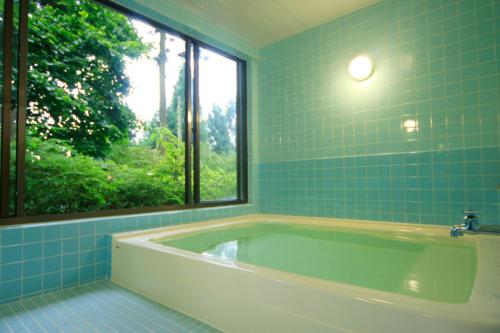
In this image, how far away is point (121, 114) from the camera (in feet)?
8.66

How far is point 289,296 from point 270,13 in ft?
8.10

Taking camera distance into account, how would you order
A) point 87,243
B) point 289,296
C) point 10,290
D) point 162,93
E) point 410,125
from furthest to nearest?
point 162,93 < point 410,125 < point 87,243 < point 10,290 < point 289,296

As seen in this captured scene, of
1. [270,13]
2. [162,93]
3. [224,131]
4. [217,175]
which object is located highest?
[270,13]

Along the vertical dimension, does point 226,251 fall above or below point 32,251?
below

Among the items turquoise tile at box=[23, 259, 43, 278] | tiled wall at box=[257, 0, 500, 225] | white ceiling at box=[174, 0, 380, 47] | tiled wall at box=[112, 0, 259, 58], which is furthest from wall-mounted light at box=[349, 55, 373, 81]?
turquoise tile at box=[23, 259, 43, 278]

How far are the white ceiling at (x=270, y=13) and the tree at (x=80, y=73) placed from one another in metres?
0.79

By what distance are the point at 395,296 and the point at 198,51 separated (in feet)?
8.61

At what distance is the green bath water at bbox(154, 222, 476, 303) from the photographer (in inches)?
50.1

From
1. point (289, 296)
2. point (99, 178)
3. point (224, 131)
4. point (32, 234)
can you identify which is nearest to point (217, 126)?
point (224, 131)

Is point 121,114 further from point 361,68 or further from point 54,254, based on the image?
point 361,68

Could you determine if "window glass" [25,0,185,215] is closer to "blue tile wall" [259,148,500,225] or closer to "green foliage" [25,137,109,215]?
"green foliage" [25,137,109,215]

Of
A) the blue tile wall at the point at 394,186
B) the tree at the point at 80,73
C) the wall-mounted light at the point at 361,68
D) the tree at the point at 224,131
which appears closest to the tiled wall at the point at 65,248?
the tree at the point at 80,73

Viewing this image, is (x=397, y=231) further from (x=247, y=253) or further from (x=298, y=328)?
(x=298, y=328)

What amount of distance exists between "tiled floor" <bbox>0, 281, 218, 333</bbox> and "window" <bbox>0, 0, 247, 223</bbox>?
53cm
